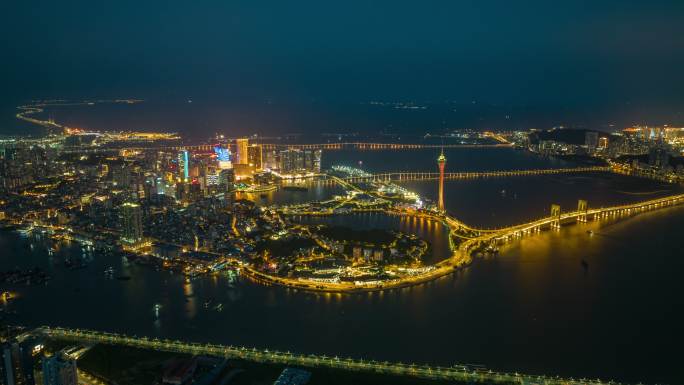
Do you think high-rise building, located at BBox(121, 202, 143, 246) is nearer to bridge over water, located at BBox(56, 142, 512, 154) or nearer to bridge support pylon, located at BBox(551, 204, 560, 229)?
bridge support pylon, located at BBox(551, 204, 560, 229)

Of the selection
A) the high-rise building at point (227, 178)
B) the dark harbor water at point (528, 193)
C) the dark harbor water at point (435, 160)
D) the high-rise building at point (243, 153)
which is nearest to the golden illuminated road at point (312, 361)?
the dark harbor water at point (528, 193)

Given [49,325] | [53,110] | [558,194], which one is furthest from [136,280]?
[53,110]

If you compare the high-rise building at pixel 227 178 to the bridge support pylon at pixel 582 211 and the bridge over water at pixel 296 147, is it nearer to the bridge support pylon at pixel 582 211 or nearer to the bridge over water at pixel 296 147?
the bridge over water at pixel 296 147

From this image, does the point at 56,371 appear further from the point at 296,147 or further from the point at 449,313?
the point at 296,147

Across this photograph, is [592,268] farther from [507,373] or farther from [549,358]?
[507,373]

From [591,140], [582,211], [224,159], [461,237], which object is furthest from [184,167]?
[591,140]

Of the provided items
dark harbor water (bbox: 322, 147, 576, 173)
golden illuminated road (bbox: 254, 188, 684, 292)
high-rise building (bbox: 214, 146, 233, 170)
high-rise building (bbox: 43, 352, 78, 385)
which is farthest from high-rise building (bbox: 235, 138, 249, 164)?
high-rise building (bbox: 43, 352, 78, 385)
